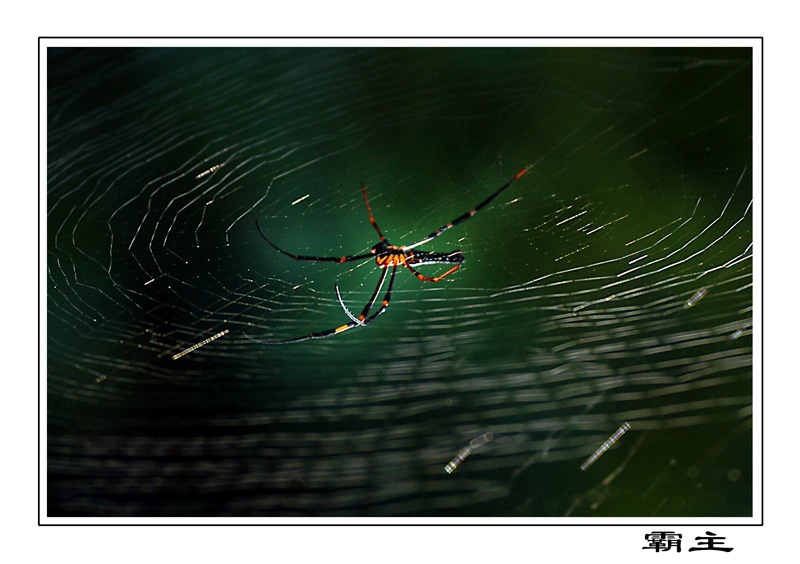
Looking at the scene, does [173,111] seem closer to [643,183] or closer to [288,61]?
[288,61]

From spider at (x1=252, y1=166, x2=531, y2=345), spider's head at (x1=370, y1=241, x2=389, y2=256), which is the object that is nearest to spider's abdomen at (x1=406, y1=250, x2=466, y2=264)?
spider at (x1=252, y1=166, x2=531, y2=345)

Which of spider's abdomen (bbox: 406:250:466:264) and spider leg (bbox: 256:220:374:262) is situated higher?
spider leg (bbox: 256:220:374:262)

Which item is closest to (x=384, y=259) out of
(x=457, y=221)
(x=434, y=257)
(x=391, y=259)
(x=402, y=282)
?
(x=391, y=259)

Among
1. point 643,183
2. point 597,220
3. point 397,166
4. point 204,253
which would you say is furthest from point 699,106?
point 204,253

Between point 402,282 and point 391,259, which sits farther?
point 402,282

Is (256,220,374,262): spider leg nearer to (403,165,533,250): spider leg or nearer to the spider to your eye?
the spider

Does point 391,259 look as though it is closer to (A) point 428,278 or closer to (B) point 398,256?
(B) point 398,256

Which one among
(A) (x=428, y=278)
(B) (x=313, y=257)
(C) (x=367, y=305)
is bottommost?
(C) (x=367, y=305)

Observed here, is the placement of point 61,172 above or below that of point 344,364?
above
